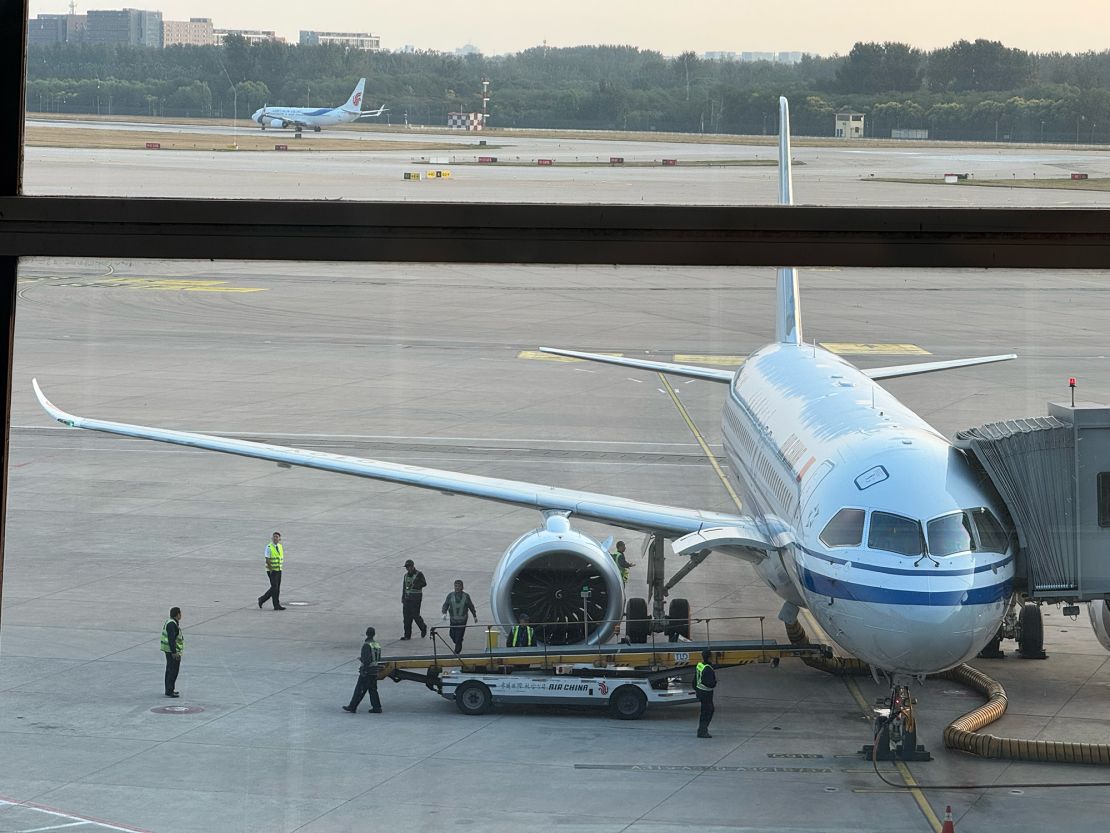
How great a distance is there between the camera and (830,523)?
37.7ft

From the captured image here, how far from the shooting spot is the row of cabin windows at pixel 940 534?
34.3 ft

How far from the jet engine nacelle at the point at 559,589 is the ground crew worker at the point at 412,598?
1.49 m

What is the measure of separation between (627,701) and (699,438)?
50.3 ft

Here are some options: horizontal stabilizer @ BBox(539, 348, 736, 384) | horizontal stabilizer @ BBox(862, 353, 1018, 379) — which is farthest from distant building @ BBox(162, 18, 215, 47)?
horizontal stabilizer @ BBox(862, 353, 1018, 379)

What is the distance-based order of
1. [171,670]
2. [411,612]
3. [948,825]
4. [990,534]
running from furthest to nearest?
1. [411,612]
2. [171,670]
3. [990,534]
4. [948,825]

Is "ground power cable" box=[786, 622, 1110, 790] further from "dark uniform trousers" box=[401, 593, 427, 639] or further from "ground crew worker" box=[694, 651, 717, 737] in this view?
"dark uniform trousers" box=[401, 593, 427, 639]

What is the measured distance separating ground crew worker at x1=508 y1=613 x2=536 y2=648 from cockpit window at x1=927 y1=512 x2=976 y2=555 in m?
5.49

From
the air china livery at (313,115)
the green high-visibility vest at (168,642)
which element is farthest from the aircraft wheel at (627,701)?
the air china livery at (313,115)

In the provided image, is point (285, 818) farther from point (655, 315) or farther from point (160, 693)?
point (655, 315)

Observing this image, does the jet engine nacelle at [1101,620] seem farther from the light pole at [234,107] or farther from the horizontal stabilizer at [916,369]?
the light pole at [234,107]

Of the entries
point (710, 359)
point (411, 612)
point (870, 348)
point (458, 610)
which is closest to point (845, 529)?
point (458, 610)

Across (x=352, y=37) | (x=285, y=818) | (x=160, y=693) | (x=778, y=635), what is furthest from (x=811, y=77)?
(x=778, y=635)

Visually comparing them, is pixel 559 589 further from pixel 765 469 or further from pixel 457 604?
pixel 765 469

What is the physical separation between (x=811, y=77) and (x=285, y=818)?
4.25 meters
